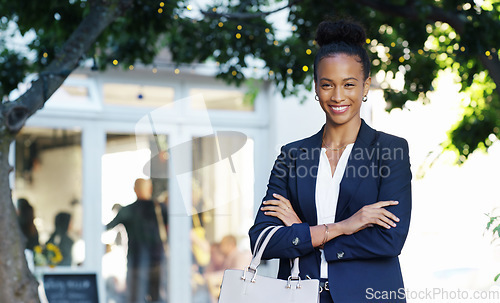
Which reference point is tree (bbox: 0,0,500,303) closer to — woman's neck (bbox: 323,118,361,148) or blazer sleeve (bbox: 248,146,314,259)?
blazer sleeve (bbox: 248,146,314,259)

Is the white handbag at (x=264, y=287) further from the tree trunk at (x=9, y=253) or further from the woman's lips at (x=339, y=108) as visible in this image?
the tree trunk at (x=9, y=253)

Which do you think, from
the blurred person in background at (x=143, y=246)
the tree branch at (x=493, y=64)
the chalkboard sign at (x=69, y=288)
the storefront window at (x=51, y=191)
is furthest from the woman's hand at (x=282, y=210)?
the blurred person in background at (x=143, y=246)

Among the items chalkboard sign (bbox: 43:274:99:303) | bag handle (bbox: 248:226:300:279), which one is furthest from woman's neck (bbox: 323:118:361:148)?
chalkboard sign (bbox: 43:274:99:303)

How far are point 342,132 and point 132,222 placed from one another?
276 inches

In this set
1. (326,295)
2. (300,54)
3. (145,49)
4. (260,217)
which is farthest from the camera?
(145,49)

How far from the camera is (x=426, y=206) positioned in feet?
29.7

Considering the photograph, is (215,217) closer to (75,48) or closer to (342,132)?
(75,48)

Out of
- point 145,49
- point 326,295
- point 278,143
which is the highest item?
point 145,49

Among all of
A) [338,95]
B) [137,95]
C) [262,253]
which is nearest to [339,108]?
[338,95]

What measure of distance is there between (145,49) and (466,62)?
9.66 feet

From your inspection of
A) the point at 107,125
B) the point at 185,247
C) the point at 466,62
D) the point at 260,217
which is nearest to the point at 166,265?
the point at 185,247

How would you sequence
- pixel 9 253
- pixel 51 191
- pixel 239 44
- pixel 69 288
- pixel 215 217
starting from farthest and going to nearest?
pixel 215 217 → pixel 51 191 → pixel 69 288 → pixel 239 44 → pixel 9 253

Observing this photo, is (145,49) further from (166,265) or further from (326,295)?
(326,295)

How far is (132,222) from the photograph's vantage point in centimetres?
893
